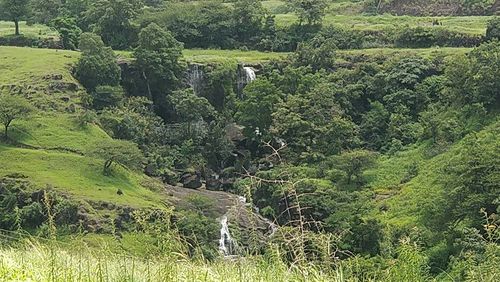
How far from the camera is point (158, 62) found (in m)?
43.6

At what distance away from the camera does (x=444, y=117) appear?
36.4 meters

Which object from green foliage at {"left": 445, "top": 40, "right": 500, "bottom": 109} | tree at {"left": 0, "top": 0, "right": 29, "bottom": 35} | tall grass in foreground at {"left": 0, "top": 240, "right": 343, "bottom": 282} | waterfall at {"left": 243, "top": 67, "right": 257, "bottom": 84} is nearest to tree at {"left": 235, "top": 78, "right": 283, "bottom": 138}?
waterfall at {"left": 243, "top": 67, "right": 257, "bottom": 84}

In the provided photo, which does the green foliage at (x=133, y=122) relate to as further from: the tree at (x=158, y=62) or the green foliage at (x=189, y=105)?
the tree at (x=158, y=62)

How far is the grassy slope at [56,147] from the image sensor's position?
102 ft

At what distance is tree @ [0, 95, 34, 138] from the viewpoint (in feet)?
109

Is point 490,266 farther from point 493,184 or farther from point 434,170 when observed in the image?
point 434,170

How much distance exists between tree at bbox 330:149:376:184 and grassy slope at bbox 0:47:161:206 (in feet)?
33.6

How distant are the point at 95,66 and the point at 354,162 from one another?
18.9 meters

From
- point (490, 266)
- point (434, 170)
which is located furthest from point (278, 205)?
point (490, 266)

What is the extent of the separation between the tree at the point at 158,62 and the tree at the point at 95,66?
7.84 feet

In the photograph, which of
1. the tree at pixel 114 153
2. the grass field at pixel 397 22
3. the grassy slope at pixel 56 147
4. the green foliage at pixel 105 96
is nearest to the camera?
the grassy slope at pixel 56 147

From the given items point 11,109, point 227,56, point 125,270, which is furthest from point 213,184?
point 125,270

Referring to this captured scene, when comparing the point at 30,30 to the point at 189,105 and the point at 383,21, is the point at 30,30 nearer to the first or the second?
the point at 189,105

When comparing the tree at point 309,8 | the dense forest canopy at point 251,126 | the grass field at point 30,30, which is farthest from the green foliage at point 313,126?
the grass field at point 30,30
